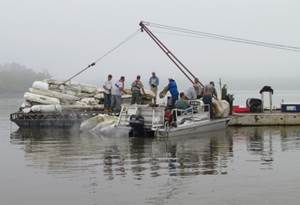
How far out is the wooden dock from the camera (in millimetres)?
25141

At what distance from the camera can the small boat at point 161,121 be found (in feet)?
66.4

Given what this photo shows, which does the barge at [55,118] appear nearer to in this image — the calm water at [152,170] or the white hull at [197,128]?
the calm water at [152,170]

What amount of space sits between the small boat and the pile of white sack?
3.86 metres

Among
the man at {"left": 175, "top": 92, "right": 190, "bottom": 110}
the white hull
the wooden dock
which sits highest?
the man at {"left": 175, "top": 92, "right": 190, "bottom": 110}

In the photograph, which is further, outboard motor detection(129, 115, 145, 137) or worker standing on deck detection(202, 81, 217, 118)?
worker standing on deck detection(202, 81, 217, 118)

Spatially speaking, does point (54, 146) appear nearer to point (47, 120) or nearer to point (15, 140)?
point (15, 140)

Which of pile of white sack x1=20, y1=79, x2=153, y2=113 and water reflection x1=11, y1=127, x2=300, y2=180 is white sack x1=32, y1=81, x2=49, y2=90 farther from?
water reflection x1=11, y1=127, x2=300, y2=180

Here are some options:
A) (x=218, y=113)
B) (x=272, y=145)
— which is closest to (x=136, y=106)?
(x=218, y=113)

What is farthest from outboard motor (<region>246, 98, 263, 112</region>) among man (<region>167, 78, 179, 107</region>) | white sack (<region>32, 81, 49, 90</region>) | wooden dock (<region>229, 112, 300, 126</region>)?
white sack (<region>32, 81, 49, 90</region>)

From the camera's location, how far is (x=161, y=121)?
20.6 m

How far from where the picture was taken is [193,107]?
69.8 feet

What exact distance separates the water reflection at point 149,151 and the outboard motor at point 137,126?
2.11 feet

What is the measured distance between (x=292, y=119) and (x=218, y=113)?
4.16 metres

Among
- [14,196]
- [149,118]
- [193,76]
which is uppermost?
[193,76]
